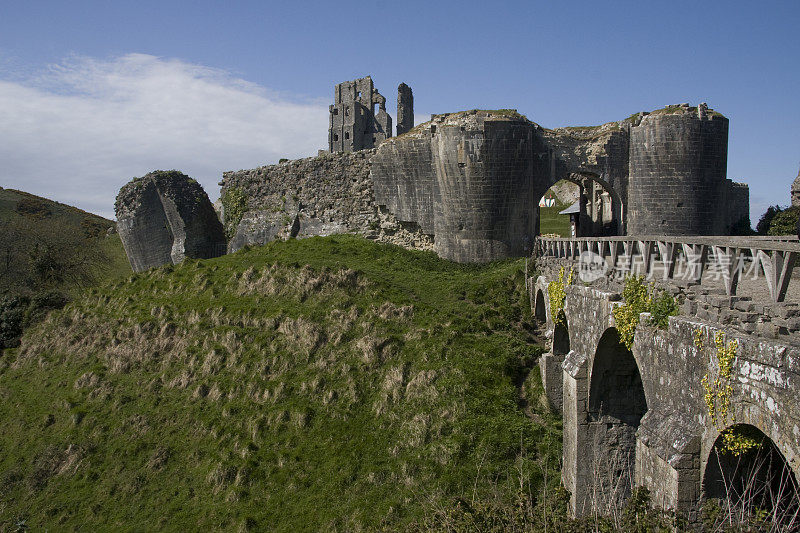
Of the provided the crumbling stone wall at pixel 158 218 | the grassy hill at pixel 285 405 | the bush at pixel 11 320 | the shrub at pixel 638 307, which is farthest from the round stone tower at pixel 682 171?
the bush at pixel 11 320

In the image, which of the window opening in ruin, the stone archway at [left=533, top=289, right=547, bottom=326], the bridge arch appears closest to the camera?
the bridge arch

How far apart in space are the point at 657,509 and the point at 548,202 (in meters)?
42.9

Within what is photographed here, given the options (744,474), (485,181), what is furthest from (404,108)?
(744,474)

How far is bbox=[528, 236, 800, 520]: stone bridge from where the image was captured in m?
5.68

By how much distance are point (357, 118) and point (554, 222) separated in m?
23.8

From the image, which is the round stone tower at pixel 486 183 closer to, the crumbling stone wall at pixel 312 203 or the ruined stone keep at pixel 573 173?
the ruined stone keep at pixel 573 173

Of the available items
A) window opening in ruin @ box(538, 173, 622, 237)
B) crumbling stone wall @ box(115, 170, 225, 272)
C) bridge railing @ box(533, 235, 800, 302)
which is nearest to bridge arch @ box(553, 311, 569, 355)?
bridge railing @ box(533, 235, 800, 302)

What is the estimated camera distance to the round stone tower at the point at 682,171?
841 inches

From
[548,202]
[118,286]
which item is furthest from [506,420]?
[548,202]

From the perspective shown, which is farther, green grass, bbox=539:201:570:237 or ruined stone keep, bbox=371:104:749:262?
green grass, bbox=539:201:570:237

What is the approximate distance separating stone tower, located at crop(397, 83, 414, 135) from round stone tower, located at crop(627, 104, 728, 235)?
34.4 metres

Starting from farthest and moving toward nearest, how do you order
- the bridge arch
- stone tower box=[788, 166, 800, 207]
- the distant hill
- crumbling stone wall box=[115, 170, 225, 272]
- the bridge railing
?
the distant hill, crumbling stone wall box=[115, 170, 225, 272], stone tower box=[788, 166, 800, 207], the bridge arch, the bridge railing

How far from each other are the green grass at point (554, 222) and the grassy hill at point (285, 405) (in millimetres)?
14713

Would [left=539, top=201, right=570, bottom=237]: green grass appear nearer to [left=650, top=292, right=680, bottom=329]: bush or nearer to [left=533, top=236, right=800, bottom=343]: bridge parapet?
[left=533, top=236, right=800, bottom=343]: bridge parapet
